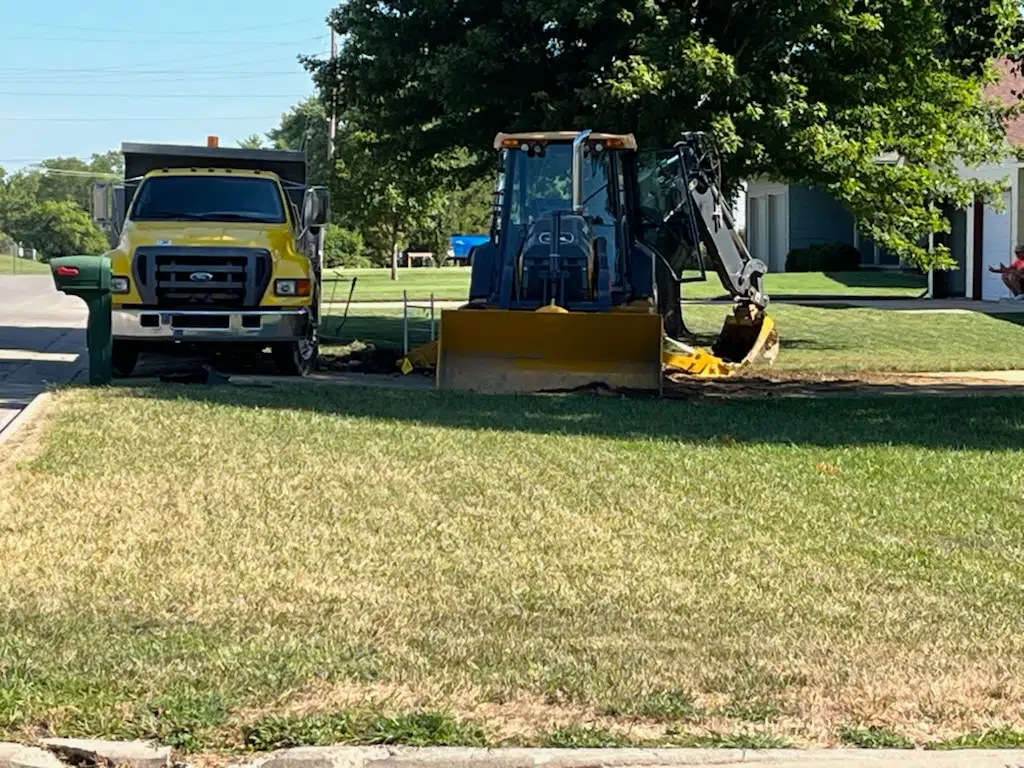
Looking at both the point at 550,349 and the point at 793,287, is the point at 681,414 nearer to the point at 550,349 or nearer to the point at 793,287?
the point at 550,349

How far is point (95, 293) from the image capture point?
13531 mm

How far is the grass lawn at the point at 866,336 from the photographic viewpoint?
1892 cm

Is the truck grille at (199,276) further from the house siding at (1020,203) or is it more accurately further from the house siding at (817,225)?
the house siding at (817,225)

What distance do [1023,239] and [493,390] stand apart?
22.4 metres

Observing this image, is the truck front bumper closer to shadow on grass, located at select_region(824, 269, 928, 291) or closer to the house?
the house

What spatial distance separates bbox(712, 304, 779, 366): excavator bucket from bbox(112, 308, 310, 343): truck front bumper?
6294 millimetres

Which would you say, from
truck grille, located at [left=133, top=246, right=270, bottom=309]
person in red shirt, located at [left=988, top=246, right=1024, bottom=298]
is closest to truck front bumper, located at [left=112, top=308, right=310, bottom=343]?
truck grille, located at [left=133, top=246, right=270, bottom=309]

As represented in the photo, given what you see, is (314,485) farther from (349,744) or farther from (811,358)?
(811,358)

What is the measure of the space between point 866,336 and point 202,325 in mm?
12703

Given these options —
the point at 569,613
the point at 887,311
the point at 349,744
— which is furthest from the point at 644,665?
the point at 887,311

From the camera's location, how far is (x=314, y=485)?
8.54 meters

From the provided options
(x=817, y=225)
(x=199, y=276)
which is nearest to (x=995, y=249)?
(x=817, y=225)

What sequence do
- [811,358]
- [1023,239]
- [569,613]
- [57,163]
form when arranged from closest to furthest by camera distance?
[569,613], [811,358], [1023,239], [57,163]

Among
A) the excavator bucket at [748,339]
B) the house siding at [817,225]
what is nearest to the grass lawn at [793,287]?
the house siding at [817,225]
